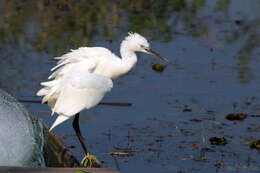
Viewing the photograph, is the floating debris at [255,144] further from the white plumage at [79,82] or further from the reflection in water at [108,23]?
the reflection in water at [108,23]

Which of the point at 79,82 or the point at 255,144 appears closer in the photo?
the point at 79,82

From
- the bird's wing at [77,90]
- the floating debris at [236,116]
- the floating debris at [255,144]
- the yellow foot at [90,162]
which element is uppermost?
the bird's wing at [77,90]

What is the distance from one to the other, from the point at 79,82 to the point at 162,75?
123 inches

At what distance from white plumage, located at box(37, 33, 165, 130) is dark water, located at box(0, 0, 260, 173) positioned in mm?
667

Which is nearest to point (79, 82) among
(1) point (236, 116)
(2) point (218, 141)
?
(2) point (218, 141)

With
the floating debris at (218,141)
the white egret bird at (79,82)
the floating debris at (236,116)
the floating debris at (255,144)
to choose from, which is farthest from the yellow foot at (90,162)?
the floating debris at (236,116)

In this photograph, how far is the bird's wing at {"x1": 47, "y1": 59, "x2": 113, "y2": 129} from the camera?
17.3ft

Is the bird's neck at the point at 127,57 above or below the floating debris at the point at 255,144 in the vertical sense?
above

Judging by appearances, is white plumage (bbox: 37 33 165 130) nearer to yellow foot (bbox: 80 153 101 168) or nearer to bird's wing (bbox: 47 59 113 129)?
bird's wing (bbox: 47 59 113 129)

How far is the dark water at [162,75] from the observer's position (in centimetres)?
607

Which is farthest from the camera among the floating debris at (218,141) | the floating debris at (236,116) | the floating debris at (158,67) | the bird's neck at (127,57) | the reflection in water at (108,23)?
the reflection in water at (108,23)

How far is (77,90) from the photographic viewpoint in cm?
531

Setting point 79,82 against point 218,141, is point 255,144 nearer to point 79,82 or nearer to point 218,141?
point 218,141

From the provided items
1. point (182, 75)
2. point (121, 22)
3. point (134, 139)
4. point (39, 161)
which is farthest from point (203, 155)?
point (121, 22)
